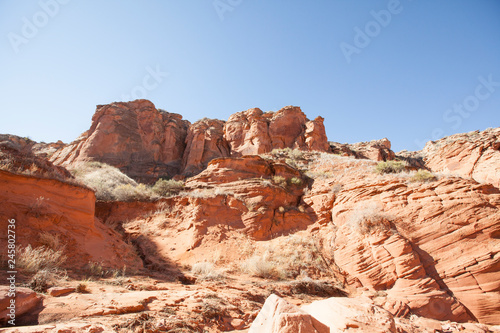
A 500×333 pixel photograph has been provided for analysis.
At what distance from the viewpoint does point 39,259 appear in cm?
582

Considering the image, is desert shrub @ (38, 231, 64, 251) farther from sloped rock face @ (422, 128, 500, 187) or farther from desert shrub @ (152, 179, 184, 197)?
sloped rock face @ (422, 128, 500, 187)

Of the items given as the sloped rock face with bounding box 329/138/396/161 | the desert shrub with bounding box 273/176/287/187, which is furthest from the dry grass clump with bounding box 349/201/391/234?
the sloped rock face with bounding box 329/138/396/161

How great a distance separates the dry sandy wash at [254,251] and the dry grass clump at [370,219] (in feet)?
0.17

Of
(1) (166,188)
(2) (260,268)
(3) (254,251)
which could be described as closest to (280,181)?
(3) (254,251)

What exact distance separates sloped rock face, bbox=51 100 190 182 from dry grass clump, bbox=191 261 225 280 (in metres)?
22.7

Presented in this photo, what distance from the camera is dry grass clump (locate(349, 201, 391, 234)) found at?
9273 millimetres

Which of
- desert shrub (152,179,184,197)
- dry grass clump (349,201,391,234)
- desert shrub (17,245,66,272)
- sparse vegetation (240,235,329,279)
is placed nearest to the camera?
desert shrub (17,245,66,272)

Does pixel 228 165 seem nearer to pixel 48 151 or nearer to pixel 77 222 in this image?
pixel 77 222

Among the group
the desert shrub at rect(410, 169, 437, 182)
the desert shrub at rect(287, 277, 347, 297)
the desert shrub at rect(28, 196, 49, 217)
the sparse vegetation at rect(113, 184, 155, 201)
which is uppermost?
the desert shrub at rect(410, 169, 437, 182)

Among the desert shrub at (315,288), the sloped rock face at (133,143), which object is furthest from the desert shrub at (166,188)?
the sloped rock face at (133,143)

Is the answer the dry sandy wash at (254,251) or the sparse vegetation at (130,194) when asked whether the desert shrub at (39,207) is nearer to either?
the dry sandy wash at (254,251)

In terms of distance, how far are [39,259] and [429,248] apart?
11186 mm

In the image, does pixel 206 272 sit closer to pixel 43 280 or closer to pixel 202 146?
pixel 43 280

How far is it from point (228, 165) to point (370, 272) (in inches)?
392
